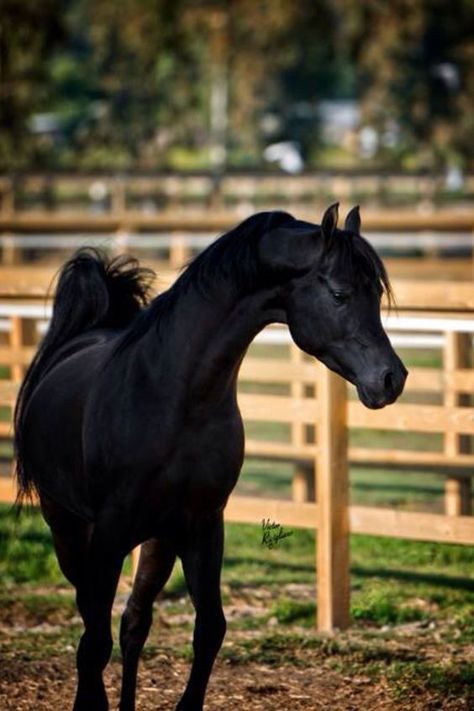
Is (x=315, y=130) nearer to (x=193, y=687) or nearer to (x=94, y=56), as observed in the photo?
(x=94, y=56)

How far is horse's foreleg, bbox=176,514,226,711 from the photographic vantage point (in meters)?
5.64

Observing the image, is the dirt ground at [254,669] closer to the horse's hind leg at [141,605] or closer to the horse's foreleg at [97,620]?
the horse's hind leg at [141,605]

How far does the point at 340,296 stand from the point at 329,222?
9.2 inches

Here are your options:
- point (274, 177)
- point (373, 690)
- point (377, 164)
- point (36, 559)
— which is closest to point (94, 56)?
point (377, 164)

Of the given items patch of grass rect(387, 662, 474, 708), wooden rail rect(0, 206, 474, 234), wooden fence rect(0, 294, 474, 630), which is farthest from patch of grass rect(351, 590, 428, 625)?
wooden rail rect(0, 206, 474, 234)

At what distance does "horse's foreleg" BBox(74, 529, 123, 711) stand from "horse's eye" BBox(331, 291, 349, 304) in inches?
44.5

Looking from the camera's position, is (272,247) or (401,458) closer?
(272,247)

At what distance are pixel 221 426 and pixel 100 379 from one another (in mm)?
551

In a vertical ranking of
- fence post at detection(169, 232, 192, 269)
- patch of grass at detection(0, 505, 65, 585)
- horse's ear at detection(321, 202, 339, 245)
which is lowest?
patch of grass at detection(0, 505, 65, 585)

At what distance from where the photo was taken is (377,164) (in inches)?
1844

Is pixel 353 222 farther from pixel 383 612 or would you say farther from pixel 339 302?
pixel 383 612

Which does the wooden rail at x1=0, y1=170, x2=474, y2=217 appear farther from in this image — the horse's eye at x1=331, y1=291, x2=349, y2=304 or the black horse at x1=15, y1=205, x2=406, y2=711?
the horse's eye at x1=331, y1=291, x2=349, y2=304

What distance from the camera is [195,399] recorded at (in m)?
5.52

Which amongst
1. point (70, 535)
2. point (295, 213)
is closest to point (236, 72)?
point (295, 213)
